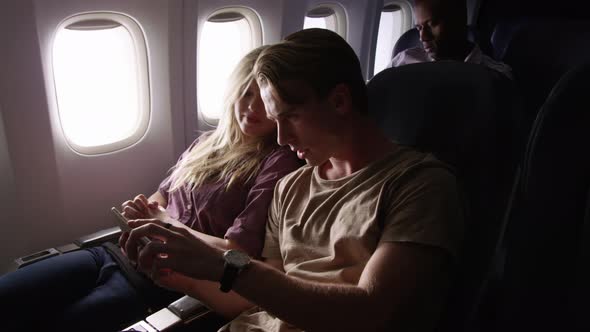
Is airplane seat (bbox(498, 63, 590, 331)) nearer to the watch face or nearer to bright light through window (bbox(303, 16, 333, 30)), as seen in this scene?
the watch face

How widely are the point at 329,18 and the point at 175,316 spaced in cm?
286

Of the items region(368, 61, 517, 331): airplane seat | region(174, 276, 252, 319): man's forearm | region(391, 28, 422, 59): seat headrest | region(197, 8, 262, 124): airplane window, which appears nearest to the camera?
region(368, 61, 517, 331): airplane seat

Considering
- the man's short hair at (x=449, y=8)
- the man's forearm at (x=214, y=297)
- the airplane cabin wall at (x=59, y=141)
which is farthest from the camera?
the man's short hair at (x=449, y=8)

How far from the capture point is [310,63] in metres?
1.27

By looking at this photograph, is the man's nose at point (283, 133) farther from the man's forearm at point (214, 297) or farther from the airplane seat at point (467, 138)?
the man's forearm at point (214, 297)

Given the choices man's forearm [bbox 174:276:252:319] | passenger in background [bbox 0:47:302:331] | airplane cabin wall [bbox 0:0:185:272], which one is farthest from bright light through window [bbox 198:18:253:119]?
man's forearm [bbox 174:276:252:319]

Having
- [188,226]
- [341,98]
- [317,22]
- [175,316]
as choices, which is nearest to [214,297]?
[175,316]

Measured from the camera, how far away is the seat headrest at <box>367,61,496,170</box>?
1338mm

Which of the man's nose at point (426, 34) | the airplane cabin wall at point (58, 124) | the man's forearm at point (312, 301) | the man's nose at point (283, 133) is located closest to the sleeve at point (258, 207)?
the man's nose at point (283, 133)

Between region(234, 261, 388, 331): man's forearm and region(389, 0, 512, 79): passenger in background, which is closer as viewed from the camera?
region(234, 261, 388, 331): man's forearm

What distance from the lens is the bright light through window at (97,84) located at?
2352 millimetres

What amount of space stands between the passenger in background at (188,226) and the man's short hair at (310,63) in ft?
1.61

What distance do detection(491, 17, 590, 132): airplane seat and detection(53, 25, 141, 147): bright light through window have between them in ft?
6.27

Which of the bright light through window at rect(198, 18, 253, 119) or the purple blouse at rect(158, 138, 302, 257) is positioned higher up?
the bright light through window at rect(198, 18, 253, 119)
